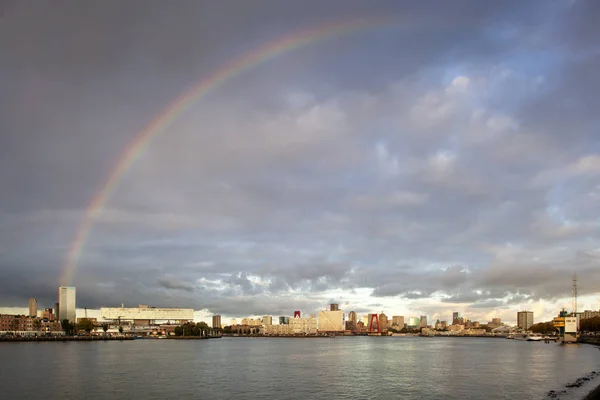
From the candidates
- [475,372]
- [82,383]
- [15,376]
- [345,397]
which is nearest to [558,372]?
[475,372]

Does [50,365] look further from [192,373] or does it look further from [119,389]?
[119,389]

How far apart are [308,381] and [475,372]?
104ft

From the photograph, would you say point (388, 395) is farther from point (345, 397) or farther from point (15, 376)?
point (15, 376)

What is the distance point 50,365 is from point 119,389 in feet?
135

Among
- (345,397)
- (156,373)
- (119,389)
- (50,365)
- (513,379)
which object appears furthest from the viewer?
(50,365)

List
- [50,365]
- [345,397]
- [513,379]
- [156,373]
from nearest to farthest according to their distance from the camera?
[345,397] < [513,379] < [156,373] < [50,365]

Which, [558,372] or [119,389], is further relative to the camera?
[558,372]

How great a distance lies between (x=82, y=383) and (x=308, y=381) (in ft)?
99.5

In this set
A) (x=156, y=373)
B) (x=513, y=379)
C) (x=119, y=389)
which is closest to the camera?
(x=119, y=389)

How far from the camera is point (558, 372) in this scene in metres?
80.1

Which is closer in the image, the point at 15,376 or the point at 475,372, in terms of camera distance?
the point at 15,376

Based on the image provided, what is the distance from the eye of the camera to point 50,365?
90.8 m

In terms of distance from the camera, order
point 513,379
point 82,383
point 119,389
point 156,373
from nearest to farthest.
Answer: point 119,389
point 82,383
point 513,379
point 156,373

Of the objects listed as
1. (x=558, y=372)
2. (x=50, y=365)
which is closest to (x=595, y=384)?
(x=558, y=372)
